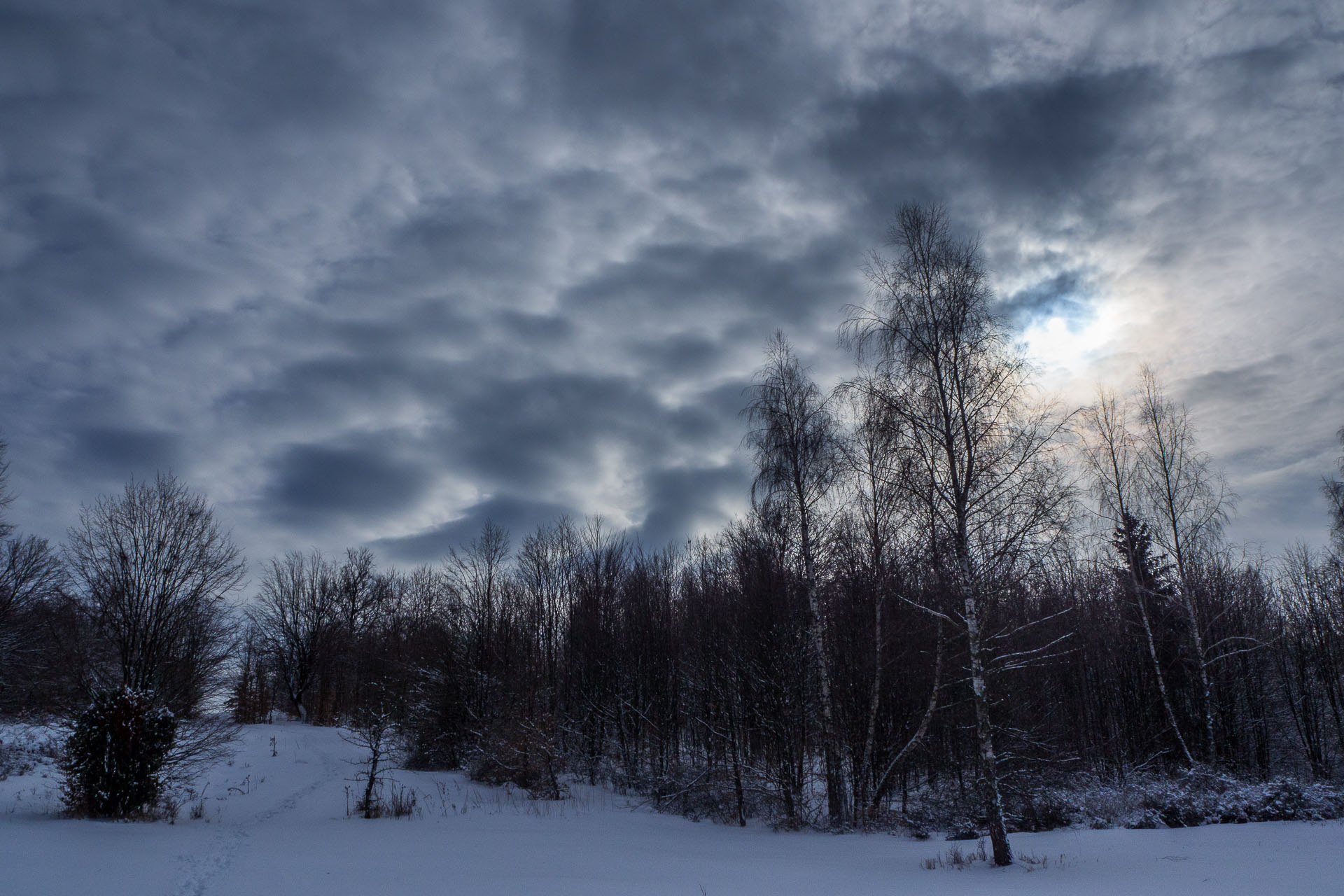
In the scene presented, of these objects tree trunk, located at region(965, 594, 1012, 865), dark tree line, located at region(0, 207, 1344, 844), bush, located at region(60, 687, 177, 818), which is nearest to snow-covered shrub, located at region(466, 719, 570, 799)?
dark tree line, located at region(0, 207, 1344, 844)

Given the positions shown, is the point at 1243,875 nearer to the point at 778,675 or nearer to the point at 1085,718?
the point at 778,675

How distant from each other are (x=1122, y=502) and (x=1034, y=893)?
18982 mm

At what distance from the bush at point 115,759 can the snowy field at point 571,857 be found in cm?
74

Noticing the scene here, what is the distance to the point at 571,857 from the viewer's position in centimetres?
1308

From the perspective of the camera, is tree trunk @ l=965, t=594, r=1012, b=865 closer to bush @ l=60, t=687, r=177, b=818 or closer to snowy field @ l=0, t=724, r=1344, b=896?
snowy field @ l=0, t=724, r=1344, b=896

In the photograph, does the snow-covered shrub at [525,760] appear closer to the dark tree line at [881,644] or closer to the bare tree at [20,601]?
the dark tree line at [881,644]

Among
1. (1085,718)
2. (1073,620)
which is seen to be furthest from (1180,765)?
(1073,620)

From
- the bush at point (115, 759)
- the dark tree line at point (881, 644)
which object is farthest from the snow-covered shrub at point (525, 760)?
the bush at point (115, 759)

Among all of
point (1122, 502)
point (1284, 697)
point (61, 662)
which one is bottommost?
point (1284, 697)

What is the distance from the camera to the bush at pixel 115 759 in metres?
15.5

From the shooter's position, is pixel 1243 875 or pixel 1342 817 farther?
pixel 1342 817

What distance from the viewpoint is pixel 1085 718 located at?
2603 centimetres

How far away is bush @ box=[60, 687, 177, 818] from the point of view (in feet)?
51.0

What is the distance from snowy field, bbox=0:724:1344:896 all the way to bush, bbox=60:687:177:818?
2.44ft
